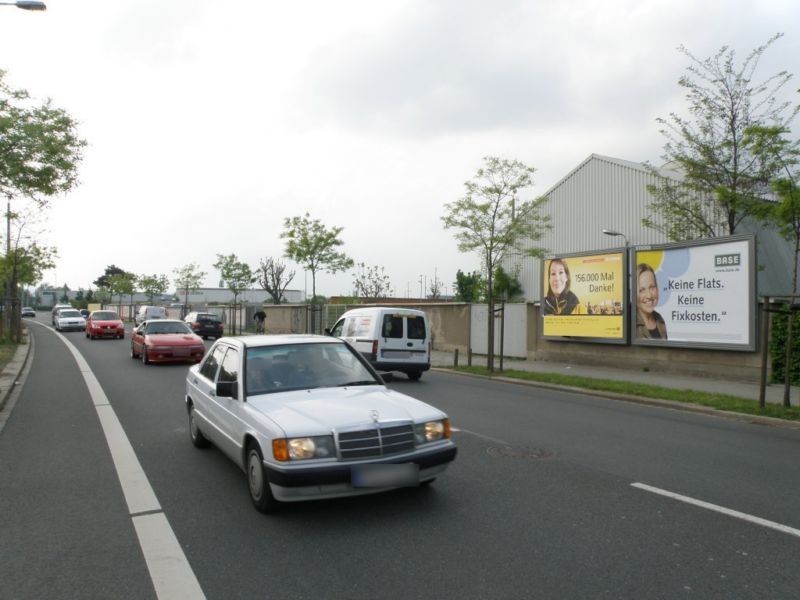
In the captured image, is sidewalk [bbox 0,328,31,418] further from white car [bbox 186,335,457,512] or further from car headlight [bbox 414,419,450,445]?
car headlight [bbox 414,419,450,445]

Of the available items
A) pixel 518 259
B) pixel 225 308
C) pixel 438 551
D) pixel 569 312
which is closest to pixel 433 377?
pixel 569 312

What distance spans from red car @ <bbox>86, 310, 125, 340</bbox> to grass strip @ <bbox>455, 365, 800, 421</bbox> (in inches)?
910

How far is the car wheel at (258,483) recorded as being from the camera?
482 centimetres

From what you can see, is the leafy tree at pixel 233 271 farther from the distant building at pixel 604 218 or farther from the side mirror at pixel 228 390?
the side mirror at pixel 228 390

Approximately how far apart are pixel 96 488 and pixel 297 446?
2.47 metres

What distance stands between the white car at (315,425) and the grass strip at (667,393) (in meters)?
7.74

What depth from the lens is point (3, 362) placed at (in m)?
18.2

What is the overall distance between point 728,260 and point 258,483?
14.1 metres

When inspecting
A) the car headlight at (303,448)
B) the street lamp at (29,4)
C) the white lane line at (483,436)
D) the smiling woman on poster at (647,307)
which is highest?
the street lamp at (29,4)

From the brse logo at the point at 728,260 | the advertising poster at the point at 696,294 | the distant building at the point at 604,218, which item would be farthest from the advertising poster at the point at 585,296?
the distant building at the point at 604,218

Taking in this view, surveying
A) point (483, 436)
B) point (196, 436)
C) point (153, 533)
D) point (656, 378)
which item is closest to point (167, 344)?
point (196, 436)

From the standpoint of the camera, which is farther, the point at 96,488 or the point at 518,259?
the point at 518,259

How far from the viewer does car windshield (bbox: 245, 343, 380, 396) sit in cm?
575

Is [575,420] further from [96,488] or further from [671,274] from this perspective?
[671,274]
